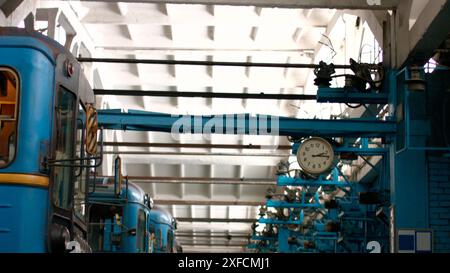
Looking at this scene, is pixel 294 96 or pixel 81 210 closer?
pixel 81 210

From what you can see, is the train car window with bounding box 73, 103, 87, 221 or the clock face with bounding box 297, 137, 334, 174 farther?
the clock face with bounding box 297, 137, 334, 174

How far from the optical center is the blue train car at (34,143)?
7398mm

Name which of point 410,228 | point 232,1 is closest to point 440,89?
point 410,228

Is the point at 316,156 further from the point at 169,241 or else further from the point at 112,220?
the point at 169,241

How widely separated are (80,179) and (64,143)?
0.95 m

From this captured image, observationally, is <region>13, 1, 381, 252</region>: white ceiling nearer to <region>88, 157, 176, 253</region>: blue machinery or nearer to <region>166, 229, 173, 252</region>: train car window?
<region>166, 229, 173, 252</region>: train car window

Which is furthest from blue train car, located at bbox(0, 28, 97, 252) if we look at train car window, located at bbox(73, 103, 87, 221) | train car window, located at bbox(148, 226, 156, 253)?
train car window, located at bbox(148, 226, 156, 253)

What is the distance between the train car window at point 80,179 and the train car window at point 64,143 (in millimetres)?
259

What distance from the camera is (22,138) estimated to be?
7504 mm

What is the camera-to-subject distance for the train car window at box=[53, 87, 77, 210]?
806 centimetres

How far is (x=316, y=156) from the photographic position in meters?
16.0

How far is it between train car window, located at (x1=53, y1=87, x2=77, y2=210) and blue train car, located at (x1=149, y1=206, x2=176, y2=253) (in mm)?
11562
